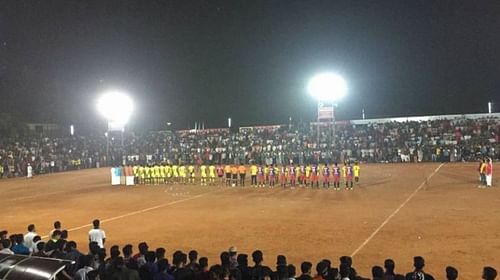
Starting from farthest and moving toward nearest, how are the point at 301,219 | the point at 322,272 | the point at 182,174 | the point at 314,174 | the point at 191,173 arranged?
the point at 191,173 < the point at 182,174 < the point at 314,174 < the point at 301,219 < the point at 322,272

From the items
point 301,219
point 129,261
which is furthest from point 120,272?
point 301,219

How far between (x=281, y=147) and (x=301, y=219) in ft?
111

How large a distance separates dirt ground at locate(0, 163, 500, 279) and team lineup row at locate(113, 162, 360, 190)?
153 cm

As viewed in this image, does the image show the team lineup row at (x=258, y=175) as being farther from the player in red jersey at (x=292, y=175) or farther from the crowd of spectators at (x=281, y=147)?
the crowd of spectators at (x=281, y=147)

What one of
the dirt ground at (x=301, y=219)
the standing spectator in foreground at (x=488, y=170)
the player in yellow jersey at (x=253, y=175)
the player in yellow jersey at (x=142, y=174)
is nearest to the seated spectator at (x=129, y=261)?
the dirt ground at (x=301, y=219)

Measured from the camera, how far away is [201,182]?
3378 cm

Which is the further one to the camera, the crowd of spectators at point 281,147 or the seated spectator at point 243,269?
the crowd of spectators at point 281,147

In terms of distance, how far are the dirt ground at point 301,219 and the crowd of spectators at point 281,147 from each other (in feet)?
48.6

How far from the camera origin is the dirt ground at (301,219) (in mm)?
13375

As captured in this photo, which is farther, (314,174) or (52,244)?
Answer: (314,174)

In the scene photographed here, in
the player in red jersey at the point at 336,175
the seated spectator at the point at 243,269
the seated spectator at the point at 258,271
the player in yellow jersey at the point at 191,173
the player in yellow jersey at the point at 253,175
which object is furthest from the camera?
the player in yellow jersey at the point at 191,173

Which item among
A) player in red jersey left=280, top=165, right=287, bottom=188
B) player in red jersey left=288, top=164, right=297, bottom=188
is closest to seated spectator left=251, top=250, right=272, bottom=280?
player in red jersey left=288, top=164, right=297, bottom=188

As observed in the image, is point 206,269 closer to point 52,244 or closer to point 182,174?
point 52,244

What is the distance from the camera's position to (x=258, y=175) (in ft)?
104
